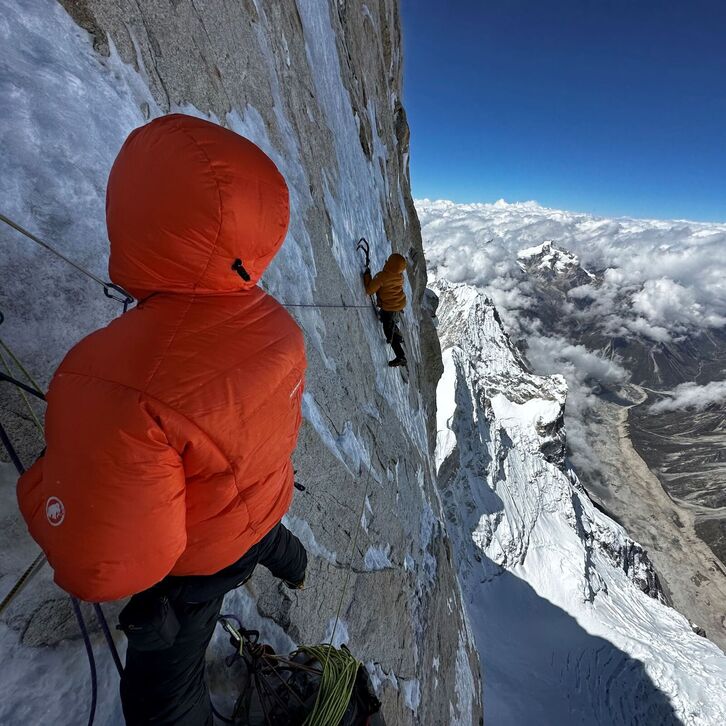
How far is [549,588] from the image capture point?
40594 mm

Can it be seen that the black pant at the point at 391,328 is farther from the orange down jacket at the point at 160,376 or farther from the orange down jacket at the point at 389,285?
the orange down jacket at the point at 160,376

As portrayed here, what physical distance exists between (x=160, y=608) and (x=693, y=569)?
133 metres

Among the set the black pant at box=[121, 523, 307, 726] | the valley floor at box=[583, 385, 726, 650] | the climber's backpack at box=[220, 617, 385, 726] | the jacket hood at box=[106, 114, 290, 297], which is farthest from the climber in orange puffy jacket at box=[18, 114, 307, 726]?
the valley floor at box=[583, 385, 726, 650]

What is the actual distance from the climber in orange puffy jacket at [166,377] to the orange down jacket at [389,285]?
515 cm

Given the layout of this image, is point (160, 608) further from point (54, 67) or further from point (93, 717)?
point (54, 67)

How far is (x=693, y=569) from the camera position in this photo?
96.3m

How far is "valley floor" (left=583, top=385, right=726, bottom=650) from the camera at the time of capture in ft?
288

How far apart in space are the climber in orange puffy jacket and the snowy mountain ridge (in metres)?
29.3

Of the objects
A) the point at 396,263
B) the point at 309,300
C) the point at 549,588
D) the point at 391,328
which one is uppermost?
the point at 396,263

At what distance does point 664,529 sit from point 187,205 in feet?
467

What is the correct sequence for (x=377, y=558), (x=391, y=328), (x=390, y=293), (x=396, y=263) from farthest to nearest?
(x=391, y=328) → (x=390, y=293) → (x=396, y=263) → (x=377, y=558)

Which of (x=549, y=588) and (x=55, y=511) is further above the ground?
(x=55, y=511)

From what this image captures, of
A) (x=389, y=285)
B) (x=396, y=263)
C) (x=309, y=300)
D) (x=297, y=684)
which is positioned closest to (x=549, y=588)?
(x=389, y=285)

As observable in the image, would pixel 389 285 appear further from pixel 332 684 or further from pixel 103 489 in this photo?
pixel 103 489
